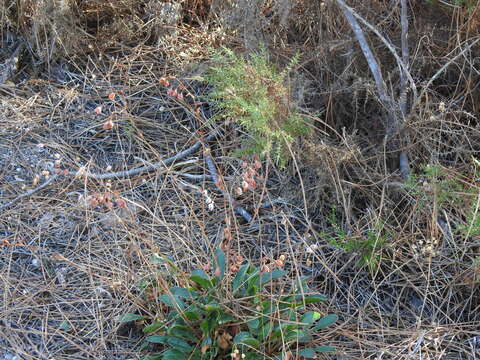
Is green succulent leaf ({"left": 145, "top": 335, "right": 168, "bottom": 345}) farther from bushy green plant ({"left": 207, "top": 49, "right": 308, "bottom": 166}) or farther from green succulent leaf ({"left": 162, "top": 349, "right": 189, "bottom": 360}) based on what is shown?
bushy green plant ({"left": 207, "top": 49, "right": 308, "bottom": 166})

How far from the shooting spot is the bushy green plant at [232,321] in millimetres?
2279

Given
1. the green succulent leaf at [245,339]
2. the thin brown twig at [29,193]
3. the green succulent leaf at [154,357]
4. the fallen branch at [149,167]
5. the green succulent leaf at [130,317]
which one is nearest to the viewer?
the green succulent leaf at [245,339]

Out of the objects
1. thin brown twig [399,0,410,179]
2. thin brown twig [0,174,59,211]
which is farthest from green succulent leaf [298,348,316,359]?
thin brown twig [0,174,59,211]

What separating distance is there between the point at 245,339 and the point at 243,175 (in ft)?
1.84

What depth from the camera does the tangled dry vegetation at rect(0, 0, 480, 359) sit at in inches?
102

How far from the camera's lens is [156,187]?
3.10 m

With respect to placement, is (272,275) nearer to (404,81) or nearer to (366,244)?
(366,244)

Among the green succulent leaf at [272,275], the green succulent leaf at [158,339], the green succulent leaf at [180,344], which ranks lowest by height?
the green succulent leaf at [158,339]

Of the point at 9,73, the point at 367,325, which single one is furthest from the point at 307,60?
the point at 9,73

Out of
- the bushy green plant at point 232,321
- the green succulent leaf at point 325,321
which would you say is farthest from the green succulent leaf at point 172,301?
the green succulent leaf at point 325,321

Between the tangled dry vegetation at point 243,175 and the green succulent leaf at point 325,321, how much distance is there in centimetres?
4

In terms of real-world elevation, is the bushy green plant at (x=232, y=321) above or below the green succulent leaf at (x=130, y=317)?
above

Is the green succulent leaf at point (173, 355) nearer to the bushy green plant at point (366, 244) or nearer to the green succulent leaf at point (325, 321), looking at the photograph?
the green succulent leaf at point (325, 321)

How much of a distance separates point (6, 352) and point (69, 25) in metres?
1.95
